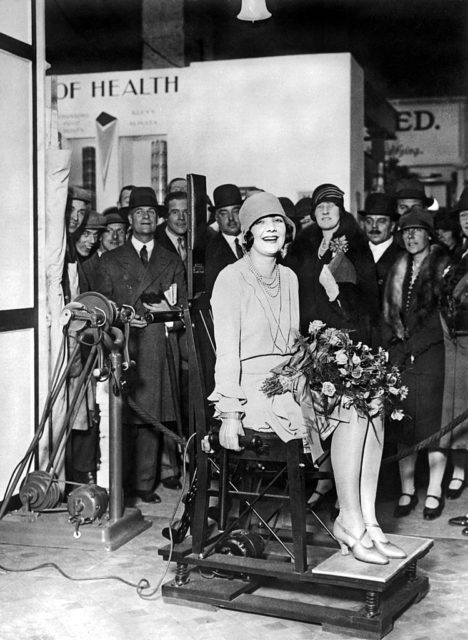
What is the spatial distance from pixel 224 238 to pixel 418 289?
1489 millimetres

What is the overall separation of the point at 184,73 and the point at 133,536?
17.2 ft

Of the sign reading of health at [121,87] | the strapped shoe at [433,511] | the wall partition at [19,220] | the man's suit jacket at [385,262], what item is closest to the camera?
the wall partition at [19,220]

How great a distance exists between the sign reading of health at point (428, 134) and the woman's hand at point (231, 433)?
13.6 m

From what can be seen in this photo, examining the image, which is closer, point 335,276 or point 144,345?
point 335,276

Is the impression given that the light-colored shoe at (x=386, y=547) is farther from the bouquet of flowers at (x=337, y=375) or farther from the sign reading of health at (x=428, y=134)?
the sign reading of health at (x=428, y=134)

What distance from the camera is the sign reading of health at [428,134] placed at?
16.9 m

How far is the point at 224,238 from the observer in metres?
6.43

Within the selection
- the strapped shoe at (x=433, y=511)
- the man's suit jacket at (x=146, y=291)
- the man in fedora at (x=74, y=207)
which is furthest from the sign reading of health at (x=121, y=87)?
the strapped shoe at (x=433, y=511)

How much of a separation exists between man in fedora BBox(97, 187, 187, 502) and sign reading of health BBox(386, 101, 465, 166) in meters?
11.6

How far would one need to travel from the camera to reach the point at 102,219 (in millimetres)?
6445

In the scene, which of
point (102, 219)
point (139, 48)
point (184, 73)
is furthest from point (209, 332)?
point (139, 48)

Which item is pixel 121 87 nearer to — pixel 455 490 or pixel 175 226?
pixel 175 226

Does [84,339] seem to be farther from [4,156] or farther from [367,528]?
[367,528]

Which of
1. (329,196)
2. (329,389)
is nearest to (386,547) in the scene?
(329,389)
